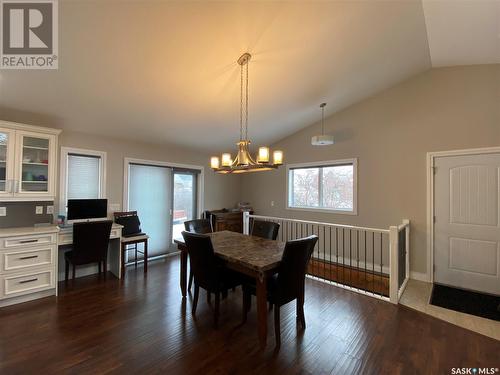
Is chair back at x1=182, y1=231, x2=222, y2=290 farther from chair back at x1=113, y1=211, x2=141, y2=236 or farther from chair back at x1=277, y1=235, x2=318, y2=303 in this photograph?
chair back at x1=113, y1=211, x2=141, y2=236

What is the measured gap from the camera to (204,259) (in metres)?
2.44

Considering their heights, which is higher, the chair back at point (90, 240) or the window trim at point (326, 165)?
the window trim at point (326, 165)

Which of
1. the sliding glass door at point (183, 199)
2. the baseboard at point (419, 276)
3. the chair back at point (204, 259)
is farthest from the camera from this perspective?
the sliding glass door at point (183, 199)

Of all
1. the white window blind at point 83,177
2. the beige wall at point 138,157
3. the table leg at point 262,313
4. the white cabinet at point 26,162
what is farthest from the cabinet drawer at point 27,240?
the table leg at point 262,313

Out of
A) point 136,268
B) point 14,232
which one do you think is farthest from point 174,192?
point 14,232

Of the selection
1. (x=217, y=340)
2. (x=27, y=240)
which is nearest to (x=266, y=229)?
(x=217, y=340)

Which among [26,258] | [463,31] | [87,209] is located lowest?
[26,258]

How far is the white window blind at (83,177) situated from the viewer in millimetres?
3768

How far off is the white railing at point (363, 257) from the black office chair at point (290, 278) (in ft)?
4.59

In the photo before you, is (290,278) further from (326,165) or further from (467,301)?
(326,165)

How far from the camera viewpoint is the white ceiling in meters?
2.43

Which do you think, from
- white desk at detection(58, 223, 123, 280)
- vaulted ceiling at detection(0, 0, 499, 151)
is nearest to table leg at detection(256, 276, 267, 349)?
vaulted ceiling at detection(0, 0, 499, 151)

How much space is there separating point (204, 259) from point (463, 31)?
13.2 feet

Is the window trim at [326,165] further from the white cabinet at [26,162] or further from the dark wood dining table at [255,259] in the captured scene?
the white cabinet at [26,162]
